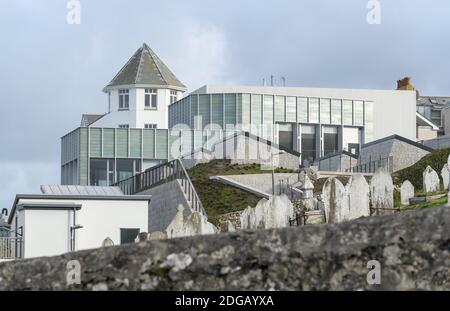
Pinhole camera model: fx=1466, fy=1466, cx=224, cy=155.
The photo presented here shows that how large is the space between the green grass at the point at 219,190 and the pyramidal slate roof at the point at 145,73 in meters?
42.5

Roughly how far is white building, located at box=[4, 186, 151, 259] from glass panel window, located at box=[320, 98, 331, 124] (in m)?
54.0

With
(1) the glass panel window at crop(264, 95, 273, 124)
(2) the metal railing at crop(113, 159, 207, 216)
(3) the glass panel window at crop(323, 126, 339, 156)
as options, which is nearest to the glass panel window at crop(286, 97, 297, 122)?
(1) the glass panel window at crop(264, 95, 273, 124)

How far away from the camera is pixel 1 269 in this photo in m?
8.45

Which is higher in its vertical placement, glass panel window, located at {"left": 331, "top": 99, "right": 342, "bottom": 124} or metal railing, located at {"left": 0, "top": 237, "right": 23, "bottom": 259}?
glass panel window, located at {"left": 331, "top": 99, "right": 342, "bottom": 124}

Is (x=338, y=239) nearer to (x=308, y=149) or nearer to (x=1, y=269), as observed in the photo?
(x=1, y=269)

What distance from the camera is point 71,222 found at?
179 feet

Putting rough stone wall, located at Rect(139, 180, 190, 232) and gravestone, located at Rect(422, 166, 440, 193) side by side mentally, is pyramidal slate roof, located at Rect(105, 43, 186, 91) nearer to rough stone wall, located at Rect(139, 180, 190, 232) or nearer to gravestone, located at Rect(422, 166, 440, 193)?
rough stone wall, located at Rect(139, 180, 190, 232)

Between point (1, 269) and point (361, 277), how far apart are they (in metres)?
2.07

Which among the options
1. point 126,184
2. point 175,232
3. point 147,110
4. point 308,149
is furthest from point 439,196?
point 147,110

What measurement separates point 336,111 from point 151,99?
20520mm

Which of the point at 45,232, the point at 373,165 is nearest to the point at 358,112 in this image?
the point at 373,165

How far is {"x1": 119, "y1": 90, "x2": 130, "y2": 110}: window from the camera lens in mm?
126250
